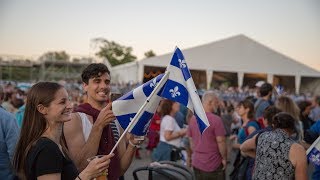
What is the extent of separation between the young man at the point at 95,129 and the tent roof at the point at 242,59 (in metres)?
28.5

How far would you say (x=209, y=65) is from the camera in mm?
31922

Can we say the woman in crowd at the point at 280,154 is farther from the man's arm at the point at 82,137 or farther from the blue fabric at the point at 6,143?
the blue fabric at the point at 6,143

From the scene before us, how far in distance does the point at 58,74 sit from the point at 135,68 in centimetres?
1520

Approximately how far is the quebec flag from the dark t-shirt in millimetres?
502

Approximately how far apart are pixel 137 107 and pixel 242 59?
31.6 meters

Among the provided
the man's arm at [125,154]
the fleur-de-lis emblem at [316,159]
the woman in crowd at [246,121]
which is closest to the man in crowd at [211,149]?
the woman in crowd at [246,121]

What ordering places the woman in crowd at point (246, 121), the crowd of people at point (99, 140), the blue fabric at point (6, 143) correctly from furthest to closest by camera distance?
1. the woman in crowd at point (246, 121)
2. the blue fabric at point (6, 143)
3. the crowd of people at point (99, 140)

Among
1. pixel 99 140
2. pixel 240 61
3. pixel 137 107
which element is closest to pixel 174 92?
pixel 137 107

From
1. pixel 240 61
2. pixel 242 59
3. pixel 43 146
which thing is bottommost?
pixel 43 146

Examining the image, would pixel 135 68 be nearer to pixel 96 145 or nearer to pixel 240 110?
pixel 240 110

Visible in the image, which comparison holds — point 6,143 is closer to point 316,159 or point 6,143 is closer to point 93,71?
point 93,71

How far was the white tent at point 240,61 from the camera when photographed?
31.9m

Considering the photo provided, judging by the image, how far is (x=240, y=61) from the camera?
109 feet

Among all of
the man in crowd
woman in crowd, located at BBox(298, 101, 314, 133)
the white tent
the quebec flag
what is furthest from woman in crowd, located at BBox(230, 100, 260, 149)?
the white tent
